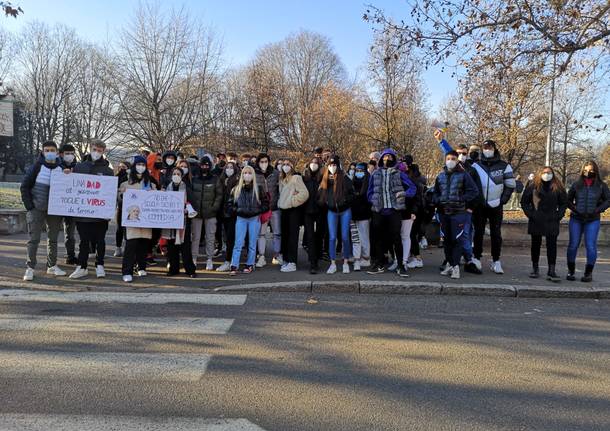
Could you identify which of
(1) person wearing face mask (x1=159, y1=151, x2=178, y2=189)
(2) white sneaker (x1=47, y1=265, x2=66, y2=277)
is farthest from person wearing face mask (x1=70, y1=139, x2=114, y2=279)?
(1) person wearing face mask (x1=159, y1=151, x2=178, y2=189)

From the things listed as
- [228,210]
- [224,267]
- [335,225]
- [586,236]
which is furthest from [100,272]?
[586,236]

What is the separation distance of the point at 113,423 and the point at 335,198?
18.6ft

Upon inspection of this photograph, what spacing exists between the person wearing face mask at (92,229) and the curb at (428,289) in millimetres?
2273

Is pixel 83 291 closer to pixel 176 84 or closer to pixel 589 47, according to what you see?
pixel 589 47

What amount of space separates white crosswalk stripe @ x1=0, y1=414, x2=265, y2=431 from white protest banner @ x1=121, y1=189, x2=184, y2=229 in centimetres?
476

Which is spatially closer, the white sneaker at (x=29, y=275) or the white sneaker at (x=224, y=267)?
the white sneaker at (x=29, y=275)

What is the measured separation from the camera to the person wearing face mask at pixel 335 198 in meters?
8.23

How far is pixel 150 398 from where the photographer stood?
3613 millimetres

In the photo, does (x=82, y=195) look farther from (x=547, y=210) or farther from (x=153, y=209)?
(x=547, y=210)

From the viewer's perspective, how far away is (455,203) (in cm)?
795

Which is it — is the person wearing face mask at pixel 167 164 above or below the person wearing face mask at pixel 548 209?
above

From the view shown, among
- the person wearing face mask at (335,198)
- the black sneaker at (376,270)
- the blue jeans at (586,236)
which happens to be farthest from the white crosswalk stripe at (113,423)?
the blue jeans at (586,236)

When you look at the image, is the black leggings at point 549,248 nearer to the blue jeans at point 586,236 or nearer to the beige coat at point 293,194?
the blue jeans at point 586,236

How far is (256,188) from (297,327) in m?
3.45
